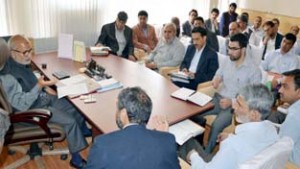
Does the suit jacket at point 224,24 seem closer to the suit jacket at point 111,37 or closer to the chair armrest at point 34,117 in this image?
the suit jacket at point 111,37

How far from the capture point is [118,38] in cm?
482

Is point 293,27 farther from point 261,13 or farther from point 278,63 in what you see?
point 278,63

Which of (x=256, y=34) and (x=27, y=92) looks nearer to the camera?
(x=27, y=92)

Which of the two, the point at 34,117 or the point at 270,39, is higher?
the point at 270,39

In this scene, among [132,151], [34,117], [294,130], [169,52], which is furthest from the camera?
[169,52]

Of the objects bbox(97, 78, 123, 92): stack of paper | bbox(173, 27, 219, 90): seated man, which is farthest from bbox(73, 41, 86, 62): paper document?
bbox(173, 27, 219, 90): seated man

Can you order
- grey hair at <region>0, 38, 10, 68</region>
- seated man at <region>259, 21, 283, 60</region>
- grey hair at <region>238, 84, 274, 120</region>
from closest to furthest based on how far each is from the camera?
1. grey hair at <region>238, 84, 274, 120</region>
2. grey hair at <region>0, 38, 10, 68</region>
3. seated man at <region>259, 21, 283, 60</region>

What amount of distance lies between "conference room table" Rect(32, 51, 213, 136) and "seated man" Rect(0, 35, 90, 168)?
0.61 ft

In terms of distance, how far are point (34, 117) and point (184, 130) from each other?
122 cm

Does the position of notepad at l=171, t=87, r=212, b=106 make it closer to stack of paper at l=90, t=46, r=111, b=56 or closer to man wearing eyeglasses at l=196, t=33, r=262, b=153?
man wearing eyeglasses at l=196, t=33, r=262, b=153

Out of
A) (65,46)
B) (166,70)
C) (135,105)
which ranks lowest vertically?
(166,70)

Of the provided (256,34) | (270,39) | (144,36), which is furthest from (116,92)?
(256,34)

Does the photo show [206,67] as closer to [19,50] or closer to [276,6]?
[19,50]

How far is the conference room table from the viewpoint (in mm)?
2450
